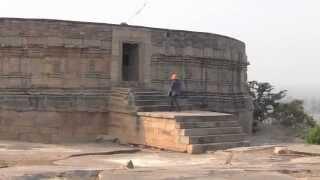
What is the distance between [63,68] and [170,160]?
6.19 meters

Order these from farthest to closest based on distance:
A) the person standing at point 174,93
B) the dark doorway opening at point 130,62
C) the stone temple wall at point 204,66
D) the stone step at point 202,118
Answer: the stone temple wall at point 204,66 → the dark doorway opening at point 130,62 → the person standing at point 174,93 → the stone step at point 202,118

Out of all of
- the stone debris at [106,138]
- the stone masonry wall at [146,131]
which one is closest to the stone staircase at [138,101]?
the stone masonry wall at [146,131]

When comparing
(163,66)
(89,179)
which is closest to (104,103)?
(163,66)

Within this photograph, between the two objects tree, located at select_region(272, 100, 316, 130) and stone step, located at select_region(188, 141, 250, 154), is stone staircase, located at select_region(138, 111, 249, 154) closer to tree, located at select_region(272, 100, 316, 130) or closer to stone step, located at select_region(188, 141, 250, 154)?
stone step, located at select_region(188, 141, 250, 154)

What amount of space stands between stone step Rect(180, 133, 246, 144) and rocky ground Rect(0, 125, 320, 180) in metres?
0.40

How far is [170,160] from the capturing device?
39.2ft

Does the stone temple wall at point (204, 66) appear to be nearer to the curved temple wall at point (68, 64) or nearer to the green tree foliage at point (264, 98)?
the curved temple wall at point (68, 64)

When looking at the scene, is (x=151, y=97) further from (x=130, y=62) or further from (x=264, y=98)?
(x=264, y=98)

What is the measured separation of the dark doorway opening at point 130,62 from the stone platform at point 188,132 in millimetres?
2812

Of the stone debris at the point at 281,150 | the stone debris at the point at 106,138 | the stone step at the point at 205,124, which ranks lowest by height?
the stone debris at the point at 106,138

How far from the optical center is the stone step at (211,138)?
13.4m

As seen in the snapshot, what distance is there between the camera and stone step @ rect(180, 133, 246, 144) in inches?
528

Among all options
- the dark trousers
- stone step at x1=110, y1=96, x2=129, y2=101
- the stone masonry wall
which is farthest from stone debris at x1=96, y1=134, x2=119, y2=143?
the dark trousers

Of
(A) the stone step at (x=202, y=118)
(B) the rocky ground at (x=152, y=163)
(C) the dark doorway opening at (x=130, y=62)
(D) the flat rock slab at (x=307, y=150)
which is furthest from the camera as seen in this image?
(C) the dark doorway opening at (x=130, y=62)
